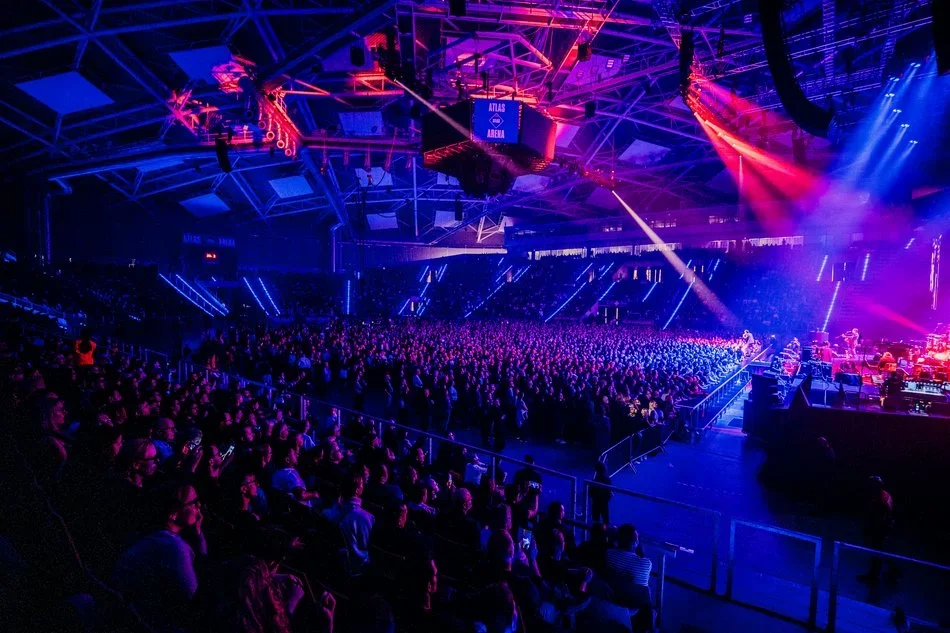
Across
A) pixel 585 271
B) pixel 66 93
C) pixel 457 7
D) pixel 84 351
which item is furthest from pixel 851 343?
pixel 66 93

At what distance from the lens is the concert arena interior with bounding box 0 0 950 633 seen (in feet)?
8.29

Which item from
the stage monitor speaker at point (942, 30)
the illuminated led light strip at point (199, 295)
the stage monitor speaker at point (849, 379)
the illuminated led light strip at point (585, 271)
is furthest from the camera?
the illuminated led light strip at point (585, 271)

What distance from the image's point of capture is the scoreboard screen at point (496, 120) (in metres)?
8.73

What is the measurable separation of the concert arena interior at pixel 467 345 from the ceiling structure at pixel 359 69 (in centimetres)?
Result: 9

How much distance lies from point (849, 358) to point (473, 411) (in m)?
11.4

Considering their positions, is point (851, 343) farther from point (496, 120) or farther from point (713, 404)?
point (496, 120)

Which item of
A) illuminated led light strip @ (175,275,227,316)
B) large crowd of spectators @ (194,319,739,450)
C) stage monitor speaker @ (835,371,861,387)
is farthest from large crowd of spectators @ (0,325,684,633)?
illuminated led light strip @ (175,275,227,316)

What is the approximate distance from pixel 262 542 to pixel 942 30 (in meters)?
6.70

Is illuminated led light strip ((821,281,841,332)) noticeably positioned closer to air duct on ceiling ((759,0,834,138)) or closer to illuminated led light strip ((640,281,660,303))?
illuminated led light strip ((640,281,660,303))

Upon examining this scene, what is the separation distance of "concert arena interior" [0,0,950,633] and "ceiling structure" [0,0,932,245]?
0.09 m

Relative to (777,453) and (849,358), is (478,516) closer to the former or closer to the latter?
(777,453)

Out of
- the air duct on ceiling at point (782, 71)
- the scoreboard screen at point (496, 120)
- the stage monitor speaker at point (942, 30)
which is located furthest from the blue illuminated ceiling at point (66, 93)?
the stage monitor speaker at point (942, 30)

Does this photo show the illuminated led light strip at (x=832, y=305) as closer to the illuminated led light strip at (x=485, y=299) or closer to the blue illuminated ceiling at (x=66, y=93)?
the illuminated led light strip at (x=485, y=299)

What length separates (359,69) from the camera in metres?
11.2
